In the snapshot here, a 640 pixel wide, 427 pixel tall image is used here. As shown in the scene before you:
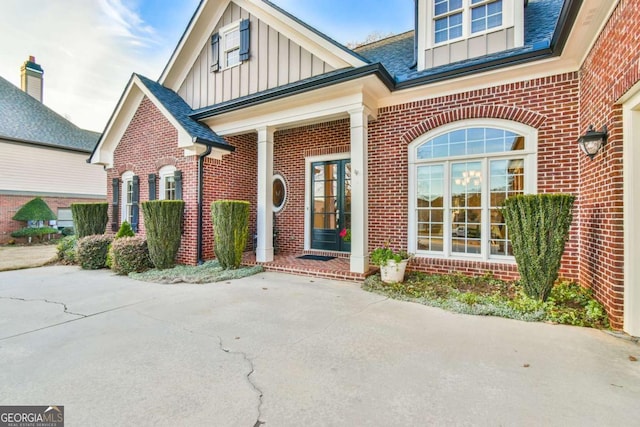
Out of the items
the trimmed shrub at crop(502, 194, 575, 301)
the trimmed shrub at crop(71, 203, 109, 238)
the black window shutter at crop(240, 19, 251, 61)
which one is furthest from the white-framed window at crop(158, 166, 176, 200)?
the trimmed shrub at crop(502, 194, 575, 301)

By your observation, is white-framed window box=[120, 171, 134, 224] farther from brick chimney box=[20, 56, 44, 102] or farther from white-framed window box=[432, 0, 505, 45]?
brick chimney box=[20, 56, 44, 102]

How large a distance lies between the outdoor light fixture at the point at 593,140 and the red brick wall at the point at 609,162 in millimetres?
79

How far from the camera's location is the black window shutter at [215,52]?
312 inches

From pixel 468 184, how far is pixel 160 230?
6496 millimetres

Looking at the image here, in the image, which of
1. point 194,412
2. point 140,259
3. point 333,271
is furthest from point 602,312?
point 140,259

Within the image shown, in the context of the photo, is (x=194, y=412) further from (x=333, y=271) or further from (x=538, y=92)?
(x=538, y=92)

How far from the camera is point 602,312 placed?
138 inches

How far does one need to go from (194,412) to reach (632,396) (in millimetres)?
3010

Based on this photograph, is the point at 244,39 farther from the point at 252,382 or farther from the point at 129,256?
the point at 252,382

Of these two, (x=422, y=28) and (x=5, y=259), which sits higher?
(x=422, y=28)

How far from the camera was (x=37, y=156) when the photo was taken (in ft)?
46.8

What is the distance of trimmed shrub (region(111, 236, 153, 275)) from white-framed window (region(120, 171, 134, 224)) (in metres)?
2.10

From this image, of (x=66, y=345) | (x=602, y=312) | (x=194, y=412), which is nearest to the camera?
(x=194, y=412)

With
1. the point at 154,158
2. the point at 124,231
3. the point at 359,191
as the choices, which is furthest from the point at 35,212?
the point at 359,191
